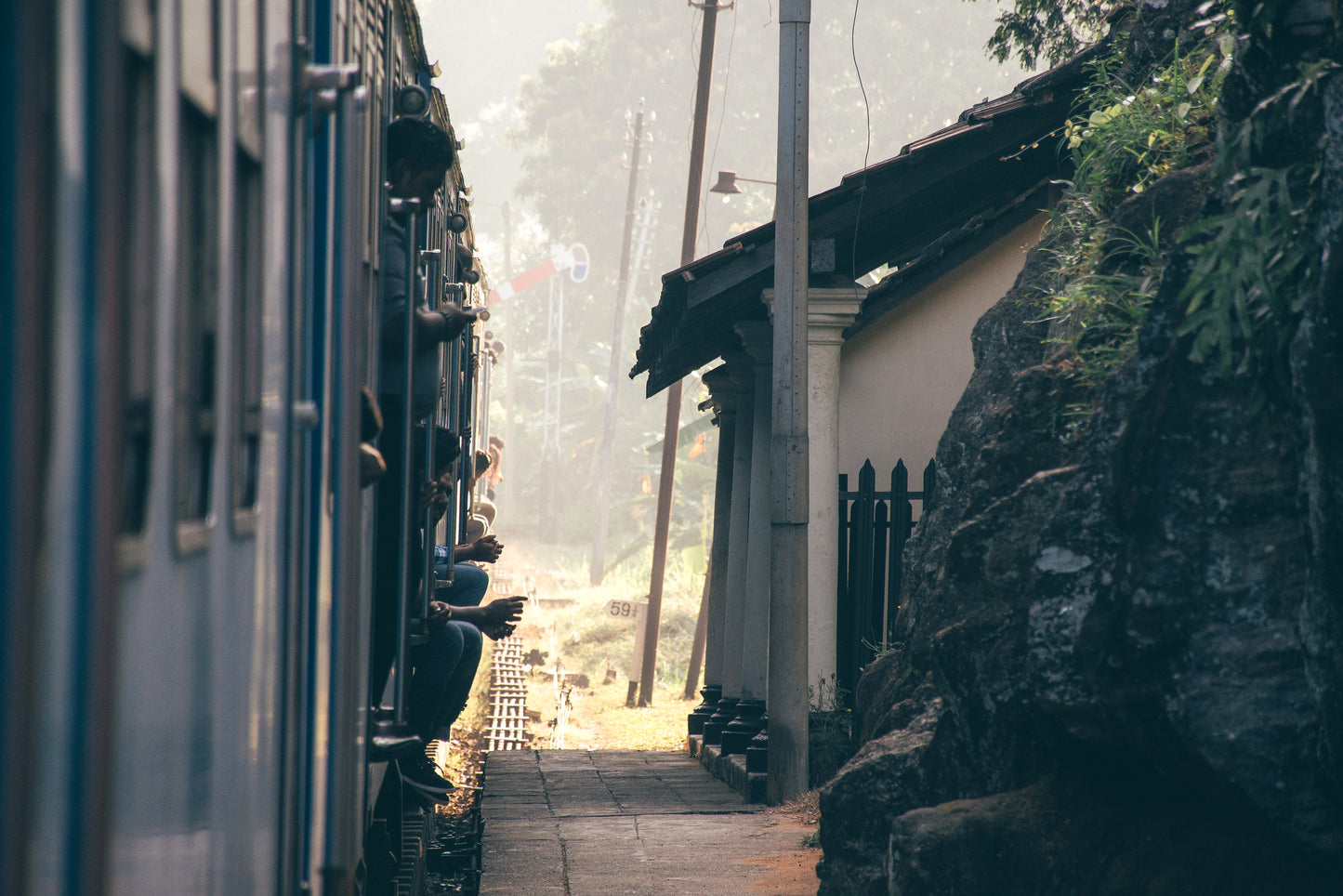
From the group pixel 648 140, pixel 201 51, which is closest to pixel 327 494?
pixel 201 51

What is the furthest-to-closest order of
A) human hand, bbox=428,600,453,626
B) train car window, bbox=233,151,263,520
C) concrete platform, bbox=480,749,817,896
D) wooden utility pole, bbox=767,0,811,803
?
1. wooden utility pole, bbox=767,0,811,803
2. concrete platform, bbox=480,749,817,896
3. human hand, bbox=428,600,453,626
4. train car window, bbox=233,151,263,520

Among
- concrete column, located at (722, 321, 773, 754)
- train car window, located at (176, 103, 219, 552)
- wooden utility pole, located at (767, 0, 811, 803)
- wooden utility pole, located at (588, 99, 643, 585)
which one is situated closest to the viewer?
train car window, located at (176, 103, 219, 552)

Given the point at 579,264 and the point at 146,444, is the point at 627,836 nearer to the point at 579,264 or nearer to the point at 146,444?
the point at 146,444

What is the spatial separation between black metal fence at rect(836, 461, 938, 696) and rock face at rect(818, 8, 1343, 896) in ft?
11.0

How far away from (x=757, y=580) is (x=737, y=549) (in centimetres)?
126

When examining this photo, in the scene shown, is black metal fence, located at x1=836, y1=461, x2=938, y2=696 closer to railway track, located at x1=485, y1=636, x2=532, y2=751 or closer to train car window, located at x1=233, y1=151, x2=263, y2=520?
railway track, located at x1=485, y1=636, x2=532, y2=751

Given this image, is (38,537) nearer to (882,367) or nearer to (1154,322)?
(1154,322)

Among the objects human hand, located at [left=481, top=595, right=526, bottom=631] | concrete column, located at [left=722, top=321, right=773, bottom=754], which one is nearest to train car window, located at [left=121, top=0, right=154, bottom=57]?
human hand, located at [left=481, top=595, right=526, bottom=631]

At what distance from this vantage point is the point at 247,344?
1511 mm

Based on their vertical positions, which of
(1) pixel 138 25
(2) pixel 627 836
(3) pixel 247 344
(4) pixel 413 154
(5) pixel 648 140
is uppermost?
(5) pixel 648 140

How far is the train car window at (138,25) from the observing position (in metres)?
1.09

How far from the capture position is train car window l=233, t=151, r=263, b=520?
1.48 meters

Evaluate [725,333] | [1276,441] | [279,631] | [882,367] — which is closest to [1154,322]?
[1276,441]

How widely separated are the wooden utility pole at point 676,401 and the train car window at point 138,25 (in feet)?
44.1
